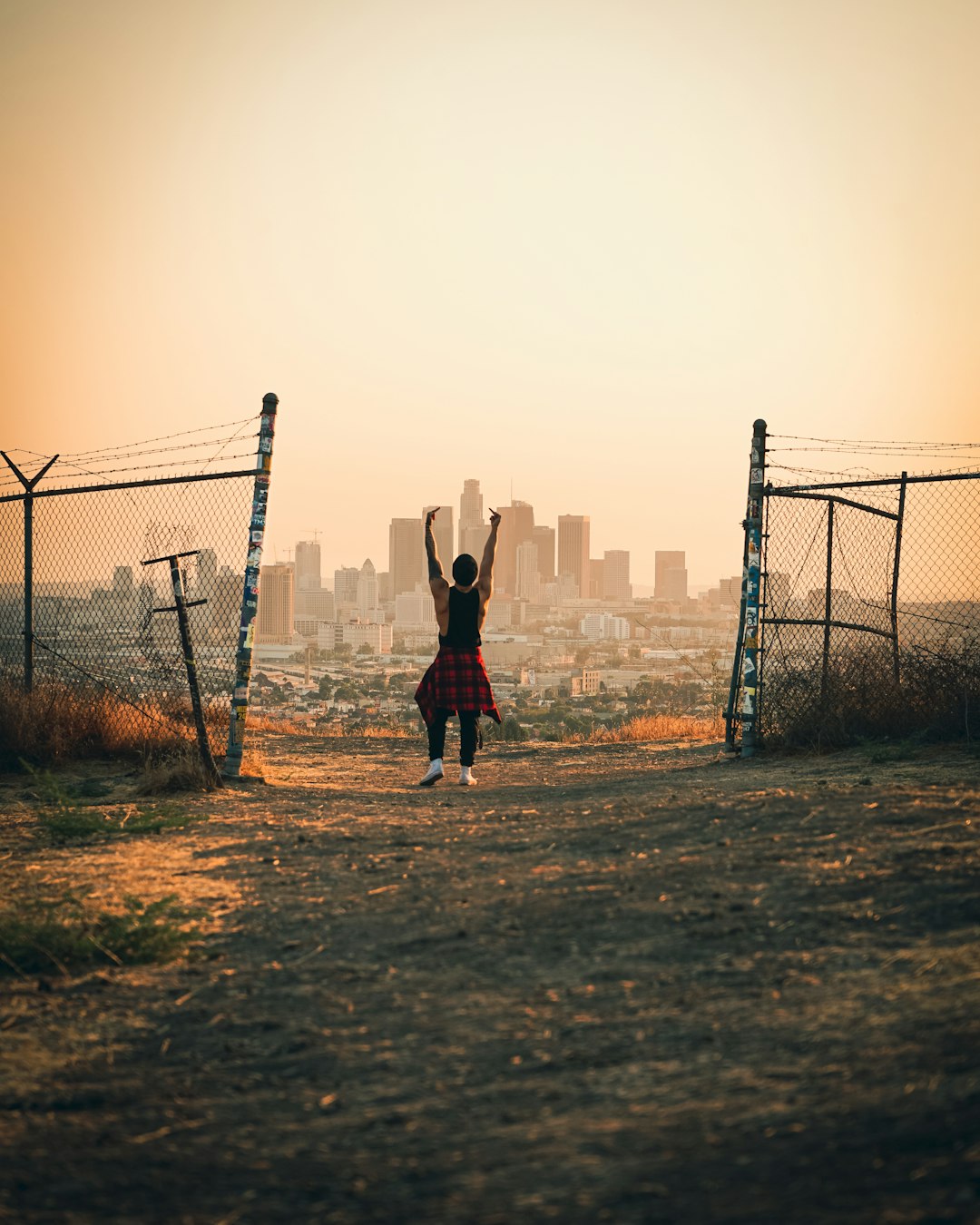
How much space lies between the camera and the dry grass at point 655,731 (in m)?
15.3

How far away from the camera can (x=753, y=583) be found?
1054cm

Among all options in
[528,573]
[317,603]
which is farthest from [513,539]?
[317,603]

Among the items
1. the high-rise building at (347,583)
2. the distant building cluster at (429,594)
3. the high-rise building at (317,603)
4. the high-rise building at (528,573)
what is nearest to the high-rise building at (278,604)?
the distant building cluster at (429,594)

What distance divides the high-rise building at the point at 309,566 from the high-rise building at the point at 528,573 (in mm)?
12880

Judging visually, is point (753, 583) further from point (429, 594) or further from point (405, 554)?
point (405, 554)

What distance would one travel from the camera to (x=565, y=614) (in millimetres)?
50250

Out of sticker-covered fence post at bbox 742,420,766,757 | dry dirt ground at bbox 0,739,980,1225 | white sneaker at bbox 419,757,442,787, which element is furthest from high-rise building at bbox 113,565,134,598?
sticker-covered fence post at bbox 742,420,766,757

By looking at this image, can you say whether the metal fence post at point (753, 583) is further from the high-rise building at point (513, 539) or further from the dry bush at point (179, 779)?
the high-rise building at point (513, 539)

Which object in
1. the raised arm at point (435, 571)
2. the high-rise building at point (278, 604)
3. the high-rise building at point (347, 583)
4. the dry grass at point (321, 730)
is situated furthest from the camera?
the high-rise building at point (347, 583)

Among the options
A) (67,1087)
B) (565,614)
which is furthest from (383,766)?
(565,614)

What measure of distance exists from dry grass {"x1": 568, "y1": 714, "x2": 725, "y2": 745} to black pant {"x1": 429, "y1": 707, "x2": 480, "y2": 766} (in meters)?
5.14

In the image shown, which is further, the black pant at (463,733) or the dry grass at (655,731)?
the dry grass at (655,731)

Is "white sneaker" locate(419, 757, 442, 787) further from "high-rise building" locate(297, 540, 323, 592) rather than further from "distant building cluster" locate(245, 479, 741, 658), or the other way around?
"high-rise building" locate(297, 540, 323, 592)

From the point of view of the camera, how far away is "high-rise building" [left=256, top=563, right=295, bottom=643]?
55.9 ft
